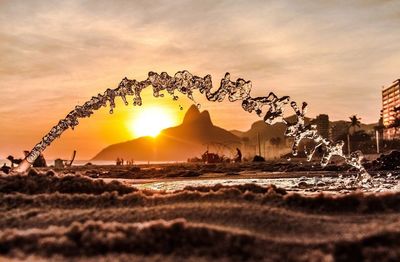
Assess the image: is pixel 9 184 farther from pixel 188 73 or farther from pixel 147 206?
pixel 188 73

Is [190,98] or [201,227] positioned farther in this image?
[190,98]

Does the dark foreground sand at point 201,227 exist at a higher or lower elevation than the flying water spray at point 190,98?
lower

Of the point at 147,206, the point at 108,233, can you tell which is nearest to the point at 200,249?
the point at 108,233

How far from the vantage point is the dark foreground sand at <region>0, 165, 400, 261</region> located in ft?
13.8

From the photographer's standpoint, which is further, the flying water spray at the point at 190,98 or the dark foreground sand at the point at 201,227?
the flying water spray at the point at 190,98

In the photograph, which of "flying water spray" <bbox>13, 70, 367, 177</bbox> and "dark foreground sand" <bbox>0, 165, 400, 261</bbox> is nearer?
"dark foreground sand" <bbox>0, 165, 400, 261</bbox>

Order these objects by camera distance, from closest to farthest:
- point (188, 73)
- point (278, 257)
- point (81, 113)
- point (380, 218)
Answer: point (278, 257) < point (380, 218) < point (188, 73) < point (81, 113)

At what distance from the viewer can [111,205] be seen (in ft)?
20.1

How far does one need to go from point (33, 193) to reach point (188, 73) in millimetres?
6155

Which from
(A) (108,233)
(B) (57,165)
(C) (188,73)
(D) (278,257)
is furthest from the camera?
(B) (57,165)

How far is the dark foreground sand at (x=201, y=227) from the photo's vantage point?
4.20m

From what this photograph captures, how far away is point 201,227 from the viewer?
4605 mm

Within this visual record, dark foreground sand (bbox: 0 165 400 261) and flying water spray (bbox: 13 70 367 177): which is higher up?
flying water spray (bbox: 13 70 367 177)

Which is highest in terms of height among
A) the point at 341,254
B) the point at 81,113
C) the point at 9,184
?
the point at 81,113
